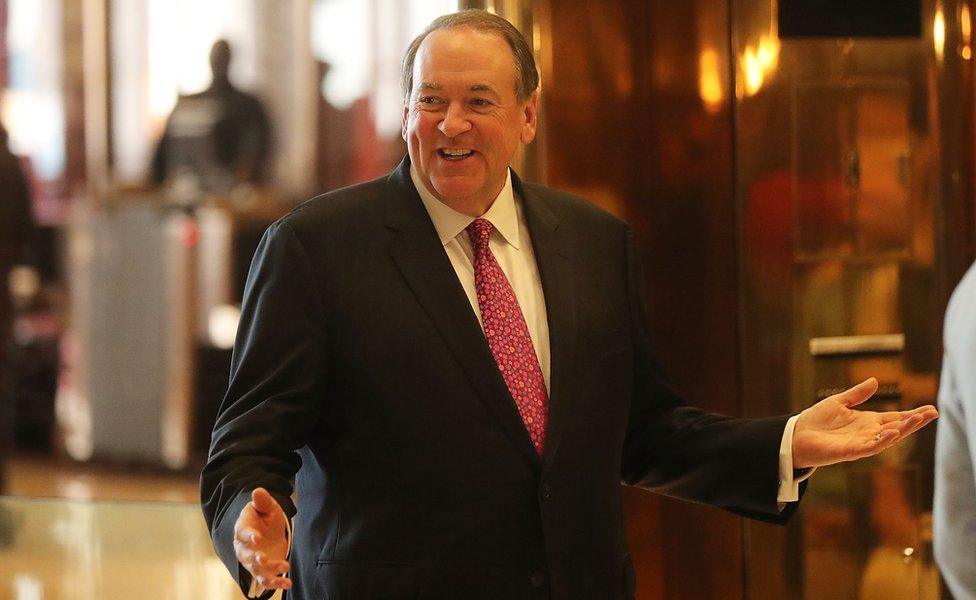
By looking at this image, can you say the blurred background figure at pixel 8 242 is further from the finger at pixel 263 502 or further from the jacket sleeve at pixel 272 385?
the finger at pixel 263 502

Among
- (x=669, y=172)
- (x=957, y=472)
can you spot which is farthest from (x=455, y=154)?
(x=669, y=172)

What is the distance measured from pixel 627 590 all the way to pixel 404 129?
2.75 feet

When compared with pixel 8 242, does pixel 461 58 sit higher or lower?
higher

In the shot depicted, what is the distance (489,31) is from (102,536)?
3.75 m

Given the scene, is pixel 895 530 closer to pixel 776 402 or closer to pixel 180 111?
pixel 776 402

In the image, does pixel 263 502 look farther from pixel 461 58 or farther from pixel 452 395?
pixel 461 58

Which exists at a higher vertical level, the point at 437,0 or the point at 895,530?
the point at 437,0

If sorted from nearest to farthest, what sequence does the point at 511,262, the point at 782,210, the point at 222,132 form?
the point at 511,262
the point at 782,210
the point at 222,132

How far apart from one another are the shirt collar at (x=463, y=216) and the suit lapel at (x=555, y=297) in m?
0.03

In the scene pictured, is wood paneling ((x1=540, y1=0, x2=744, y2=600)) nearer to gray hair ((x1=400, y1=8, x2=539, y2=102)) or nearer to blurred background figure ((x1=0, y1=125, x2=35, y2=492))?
gray hair ((x1=400, y1=8, x2=539, y2=102))

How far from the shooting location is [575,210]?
2238 mm

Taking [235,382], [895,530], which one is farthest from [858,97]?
[235,382]

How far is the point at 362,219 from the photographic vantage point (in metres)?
2.05

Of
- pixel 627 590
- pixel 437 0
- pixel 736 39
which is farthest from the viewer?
pixel 437 0
